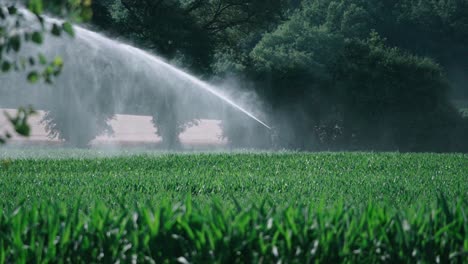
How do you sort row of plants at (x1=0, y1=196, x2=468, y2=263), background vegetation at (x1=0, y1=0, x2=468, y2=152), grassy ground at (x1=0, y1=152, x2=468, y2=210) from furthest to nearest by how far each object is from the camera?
background vegetation at (x1=0, y1=0, x2=468, y2=152)
grassy ground at (x1=0, y1=152, x2=468, y2=210)
row of plants at (x1=0, y1=196, x2=468, y2=263)

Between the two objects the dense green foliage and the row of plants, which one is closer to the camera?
the row of plants

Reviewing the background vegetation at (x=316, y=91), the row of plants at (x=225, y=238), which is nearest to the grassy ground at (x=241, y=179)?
the row of plants at (x=225, y=238)

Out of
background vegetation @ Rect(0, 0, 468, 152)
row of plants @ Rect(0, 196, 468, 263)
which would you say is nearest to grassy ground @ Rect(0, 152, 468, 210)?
row of plants @ Rect(0, 196, 468, 263)

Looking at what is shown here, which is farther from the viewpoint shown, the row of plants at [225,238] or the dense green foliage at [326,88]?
the dense green foliage at [326,88]

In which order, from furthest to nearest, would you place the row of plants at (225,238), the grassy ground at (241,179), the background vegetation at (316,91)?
the background vegetation at (316,91) < the grassy ground at (241,179) < the row of plants at (225,238)

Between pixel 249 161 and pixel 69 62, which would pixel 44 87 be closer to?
pixel 69 62

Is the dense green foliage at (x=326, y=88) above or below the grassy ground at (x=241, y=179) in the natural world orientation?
above

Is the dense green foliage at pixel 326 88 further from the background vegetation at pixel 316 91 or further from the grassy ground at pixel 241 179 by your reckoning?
the grassy ground at pixel 241 179

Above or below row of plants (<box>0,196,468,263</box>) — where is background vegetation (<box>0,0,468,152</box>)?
above

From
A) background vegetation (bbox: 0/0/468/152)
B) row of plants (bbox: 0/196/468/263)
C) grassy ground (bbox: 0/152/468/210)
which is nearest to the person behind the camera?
row of plants (bbox: 0/196/468/263)

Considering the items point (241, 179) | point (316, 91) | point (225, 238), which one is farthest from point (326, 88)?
point (225, 238)

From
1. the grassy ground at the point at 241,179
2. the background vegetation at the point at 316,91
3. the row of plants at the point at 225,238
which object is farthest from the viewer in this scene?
the background vegetation at the point at 316,91

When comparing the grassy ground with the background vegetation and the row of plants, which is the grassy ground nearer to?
the row of plants

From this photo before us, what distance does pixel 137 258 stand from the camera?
3.95 m
